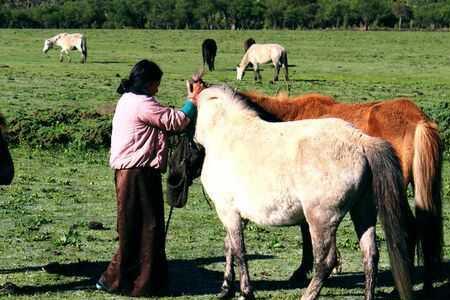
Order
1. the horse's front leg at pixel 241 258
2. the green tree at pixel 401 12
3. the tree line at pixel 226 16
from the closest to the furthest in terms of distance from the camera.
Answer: the horse's front leg at pixel 241 258 → the tree line at pixel 226 16 → the green tree at pixel 401 12

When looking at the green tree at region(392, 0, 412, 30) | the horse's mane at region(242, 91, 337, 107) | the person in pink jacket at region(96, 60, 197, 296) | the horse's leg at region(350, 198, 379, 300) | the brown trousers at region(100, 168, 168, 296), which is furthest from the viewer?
the green tree at region(392, 0, 412, 30)

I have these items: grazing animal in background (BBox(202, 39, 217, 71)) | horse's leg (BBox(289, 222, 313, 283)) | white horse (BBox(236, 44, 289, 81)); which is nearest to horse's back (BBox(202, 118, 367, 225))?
horse's leg (BBox(289, 222, 313, 283))

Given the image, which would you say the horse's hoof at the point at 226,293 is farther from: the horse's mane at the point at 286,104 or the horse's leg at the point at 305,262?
the horse's mane at the point at 286,104

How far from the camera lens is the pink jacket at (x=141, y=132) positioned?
7.72 m

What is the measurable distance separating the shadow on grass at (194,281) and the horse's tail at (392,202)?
109cm

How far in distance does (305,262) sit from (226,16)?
3194 inches

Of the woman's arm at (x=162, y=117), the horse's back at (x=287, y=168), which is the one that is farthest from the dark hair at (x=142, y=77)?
the horse's back at (x=287, y=168)

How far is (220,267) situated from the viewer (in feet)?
29.8

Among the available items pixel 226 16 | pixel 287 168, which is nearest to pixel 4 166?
pixel 287 168

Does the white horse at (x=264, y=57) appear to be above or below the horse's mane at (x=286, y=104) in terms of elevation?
below

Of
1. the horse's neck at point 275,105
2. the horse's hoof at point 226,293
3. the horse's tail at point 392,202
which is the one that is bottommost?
the horse's hoof at point 226,293

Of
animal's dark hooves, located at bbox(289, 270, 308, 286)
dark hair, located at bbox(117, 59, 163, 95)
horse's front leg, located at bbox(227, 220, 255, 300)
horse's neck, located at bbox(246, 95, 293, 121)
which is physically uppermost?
dark hair, located at bbox(117, 59, 163, 95)

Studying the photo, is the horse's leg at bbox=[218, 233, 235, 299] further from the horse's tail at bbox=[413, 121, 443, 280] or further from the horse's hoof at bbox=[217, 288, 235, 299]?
the horse's tail at bbox=[413, 121, 443, 280]

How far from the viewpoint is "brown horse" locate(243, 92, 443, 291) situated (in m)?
8.12
